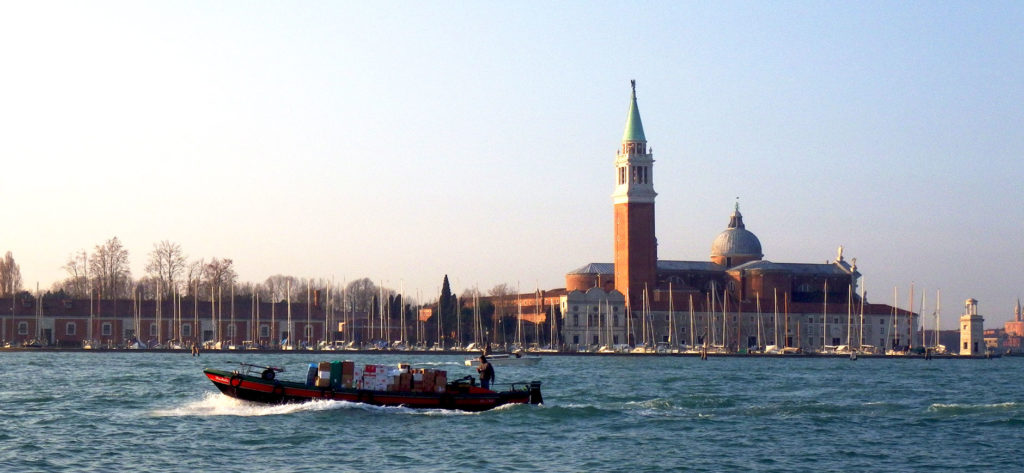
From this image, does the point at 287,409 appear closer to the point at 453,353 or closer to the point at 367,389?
the point at 367,389

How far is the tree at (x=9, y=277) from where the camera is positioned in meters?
117

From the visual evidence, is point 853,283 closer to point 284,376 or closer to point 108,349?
point 108,349

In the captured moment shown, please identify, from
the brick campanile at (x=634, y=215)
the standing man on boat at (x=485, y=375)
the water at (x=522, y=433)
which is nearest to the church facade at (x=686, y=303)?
the brick campanile at (x=634, y=215)

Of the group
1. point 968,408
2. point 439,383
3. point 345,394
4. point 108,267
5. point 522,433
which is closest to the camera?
point 522,433

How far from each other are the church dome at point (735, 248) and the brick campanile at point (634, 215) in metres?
→ 16.8

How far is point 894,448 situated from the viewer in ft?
110

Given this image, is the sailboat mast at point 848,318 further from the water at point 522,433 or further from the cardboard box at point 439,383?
the cardboard box at point 439,383

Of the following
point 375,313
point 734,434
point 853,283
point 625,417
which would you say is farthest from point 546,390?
point 853,283

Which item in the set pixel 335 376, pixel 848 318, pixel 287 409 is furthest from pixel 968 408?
pixel 848 318

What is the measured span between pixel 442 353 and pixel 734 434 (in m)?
83.3

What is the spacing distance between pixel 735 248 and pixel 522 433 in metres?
116

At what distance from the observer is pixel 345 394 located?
3894cm

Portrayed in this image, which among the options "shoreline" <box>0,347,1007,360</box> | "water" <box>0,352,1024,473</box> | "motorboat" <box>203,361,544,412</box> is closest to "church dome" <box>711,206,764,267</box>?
"shoreline" <box>0,347,1007,360</box>

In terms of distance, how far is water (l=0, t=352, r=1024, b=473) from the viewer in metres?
30.3
